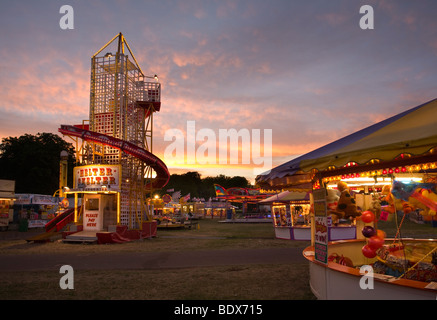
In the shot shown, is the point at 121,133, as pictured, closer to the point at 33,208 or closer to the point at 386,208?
the point at 386,208

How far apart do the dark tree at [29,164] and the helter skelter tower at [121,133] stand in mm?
31459

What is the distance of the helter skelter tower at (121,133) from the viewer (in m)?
21.1

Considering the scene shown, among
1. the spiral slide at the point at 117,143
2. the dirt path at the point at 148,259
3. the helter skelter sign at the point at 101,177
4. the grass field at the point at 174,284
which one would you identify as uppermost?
the spiral slide at the point at 117,143

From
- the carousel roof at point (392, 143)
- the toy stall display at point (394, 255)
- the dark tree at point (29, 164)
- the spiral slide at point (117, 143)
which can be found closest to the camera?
the carousel roof at point (392, 143)

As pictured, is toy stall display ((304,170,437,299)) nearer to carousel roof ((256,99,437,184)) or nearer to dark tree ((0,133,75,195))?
carousel roof ((256,99,437,184))

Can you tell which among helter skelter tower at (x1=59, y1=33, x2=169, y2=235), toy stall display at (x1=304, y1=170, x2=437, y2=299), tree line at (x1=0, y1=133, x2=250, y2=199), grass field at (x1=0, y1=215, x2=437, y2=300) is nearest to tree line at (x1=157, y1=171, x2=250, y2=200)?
tree line at (x1=0, y1=133, x2=250, y2=199)

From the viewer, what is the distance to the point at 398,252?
6621 millimetres

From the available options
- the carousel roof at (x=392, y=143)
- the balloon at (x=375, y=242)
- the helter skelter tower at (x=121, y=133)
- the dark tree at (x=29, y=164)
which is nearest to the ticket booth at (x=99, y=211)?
the helter skelter tower at (x=121, y=133)

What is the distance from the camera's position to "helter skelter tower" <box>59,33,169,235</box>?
21.1 m

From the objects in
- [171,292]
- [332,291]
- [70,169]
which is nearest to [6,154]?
[70,169]

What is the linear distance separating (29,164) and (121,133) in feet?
118

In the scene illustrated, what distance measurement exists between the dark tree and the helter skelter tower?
31459 millimetres

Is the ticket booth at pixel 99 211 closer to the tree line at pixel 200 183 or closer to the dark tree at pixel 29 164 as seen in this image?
the dark tree at pixel 29 164

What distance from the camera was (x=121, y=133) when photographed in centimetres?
2255
